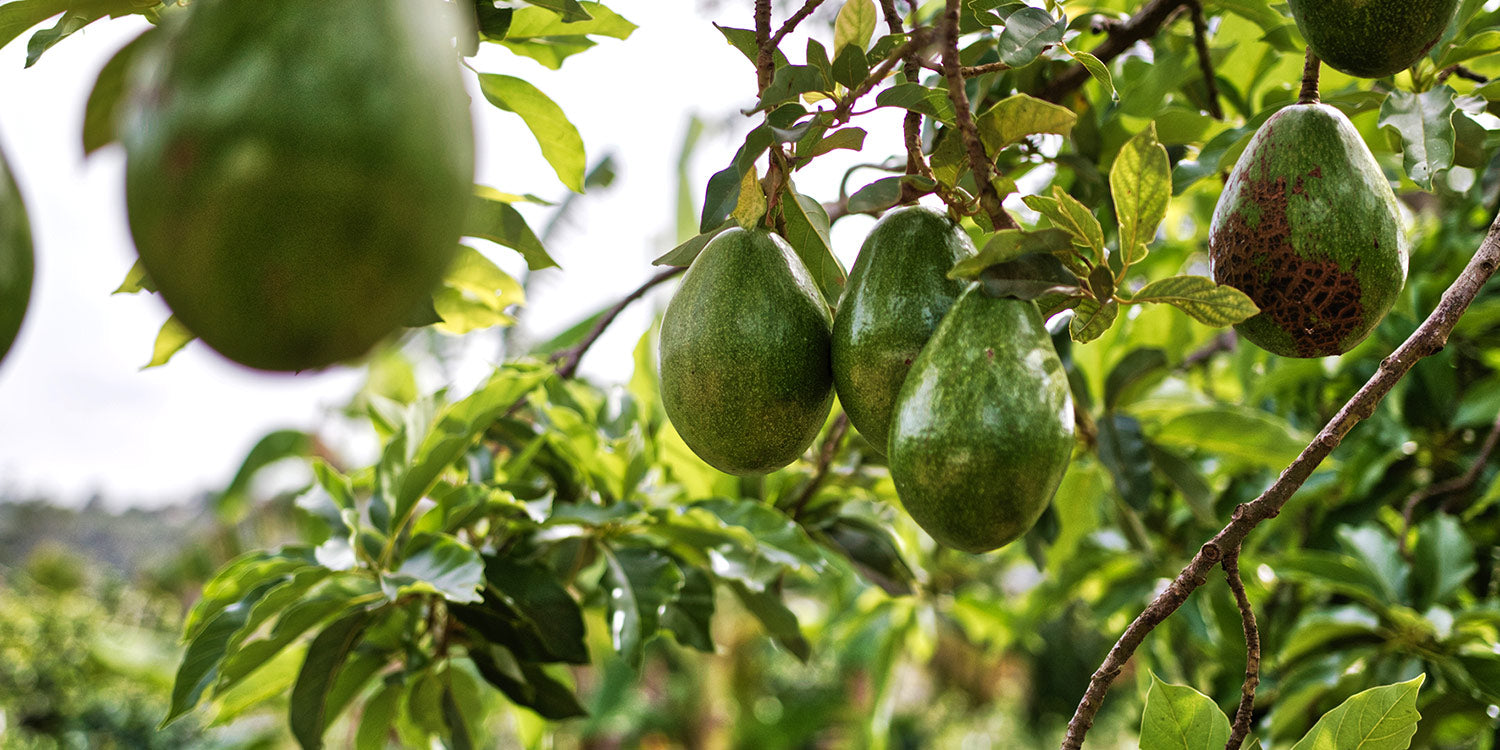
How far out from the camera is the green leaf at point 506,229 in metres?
0.79

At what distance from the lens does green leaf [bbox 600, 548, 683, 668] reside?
91 centimetres

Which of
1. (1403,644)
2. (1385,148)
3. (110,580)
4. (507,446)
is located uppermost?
(1385,148)

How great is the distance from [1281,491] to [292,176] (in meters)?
0.56

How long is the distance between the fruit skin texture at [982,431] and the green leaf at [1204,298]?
84 mm

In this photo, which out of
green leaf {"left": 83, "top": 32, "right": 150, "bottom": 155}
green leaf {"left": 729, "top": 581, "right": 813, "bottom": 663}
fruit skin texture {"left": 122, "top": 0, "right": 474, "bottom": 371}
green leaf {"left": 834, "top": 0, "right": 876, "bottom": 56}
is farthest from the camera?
green leaf {"left": 729, "top": 581, "right": 813, "bottom": 663}

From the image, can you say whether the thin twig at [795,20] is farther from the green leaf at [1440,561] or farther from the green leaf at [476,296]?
the green leaf at [1440,561]

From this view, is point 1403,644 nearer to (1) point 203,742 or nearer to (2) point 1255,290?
(2) point 1255,290

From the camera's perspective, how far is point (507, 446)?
4.17 ft

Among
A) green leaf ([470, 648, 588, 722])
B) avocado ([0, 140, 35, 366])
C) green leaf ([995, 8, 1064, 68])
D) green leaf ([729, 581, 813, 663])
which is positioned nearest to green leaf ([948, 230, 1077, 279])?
green leaf ([995, 8, 1064, 68])

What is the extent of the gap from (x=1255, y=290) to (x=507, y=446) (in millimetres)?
923

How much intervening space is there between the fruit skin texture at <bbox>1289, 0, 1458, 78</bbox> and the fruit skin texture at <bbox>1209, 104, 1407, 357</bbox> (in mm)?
51

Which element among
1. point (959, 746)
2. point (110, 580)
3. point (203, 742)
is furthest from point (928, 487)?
point (110, 580)

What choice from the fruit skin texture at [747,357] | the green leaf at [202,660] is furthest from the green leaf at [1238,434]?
the green leaf at [202,660]

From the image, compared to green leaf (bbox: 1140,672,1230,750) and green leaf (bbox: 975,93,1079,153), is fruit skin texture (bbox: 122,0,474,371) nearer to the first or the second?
green leaf (bbox: 975,93,1079,153)
